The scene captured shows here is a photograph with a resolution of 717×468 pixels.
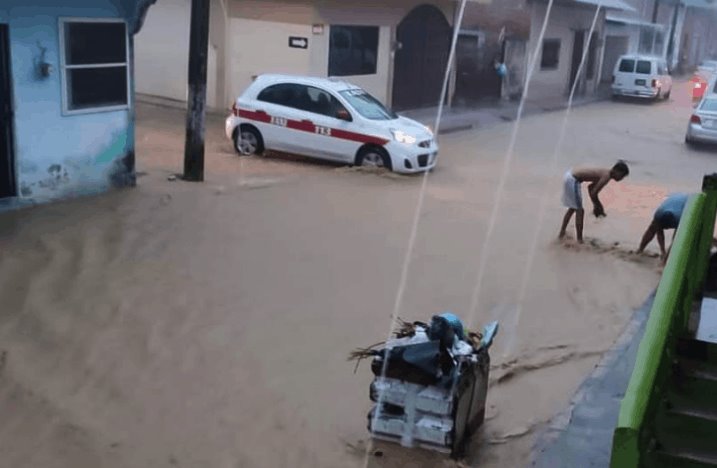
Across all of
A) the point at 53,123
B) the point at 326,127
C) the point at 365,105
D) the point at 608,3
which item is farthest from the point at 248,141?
the point at 608,3

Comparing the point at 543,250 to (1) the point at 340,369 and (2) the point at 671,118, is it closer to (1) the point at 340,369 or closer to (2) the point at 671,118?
(1) the point at 340,369

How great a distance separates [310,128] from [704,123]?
36.6ft

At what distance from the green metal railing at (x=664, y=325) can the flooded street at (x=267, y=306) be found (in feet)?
4.89

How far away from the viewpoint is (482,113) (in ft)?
88.0

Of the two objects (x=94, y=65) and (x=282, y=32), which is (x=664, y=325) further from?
(x=282, y=32)

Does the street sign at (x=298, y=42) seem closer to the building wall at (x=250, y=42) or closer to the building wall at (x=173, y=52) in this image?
the building wall at (x=250, y=42)

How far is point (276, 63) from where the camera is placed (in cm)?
2145

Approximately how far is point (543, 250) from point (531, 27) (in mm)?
21893

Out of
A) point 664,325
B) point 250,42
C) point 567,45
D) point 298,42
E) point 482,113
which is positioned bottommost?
point 482,113

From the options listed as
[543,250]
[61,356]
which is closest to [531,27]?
[543,250]

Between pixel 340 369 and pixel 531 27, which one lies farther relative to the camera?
pixel 531 27

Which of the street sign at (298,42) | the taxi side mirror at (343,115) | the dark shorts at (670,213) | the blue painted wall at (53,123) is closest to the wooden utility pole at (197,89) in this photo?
the blue painted wall at (53,123)

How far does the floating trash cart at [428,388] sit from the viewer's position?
19.0ft

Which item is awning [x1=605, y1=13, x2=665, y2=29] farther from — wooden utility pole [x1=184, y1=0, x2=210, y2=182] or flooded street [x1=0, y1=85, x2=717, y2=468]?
wooden utility pole [x1=184, y1=0, x2=210, y2=182]
